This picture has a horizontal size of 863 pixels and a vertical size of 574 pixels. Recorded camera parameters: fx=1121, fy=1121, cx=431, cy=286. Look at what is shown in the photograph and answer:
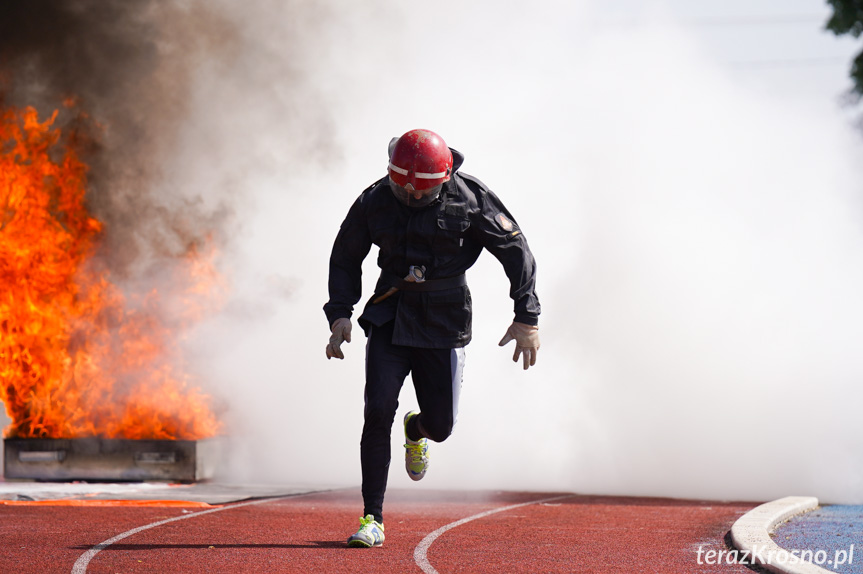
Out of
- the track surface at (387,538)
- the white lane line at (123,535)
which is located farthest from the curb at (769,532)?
the white lane line at (123,535)

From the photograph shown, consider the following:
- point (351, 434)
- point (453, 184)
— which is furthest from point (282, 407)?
point (453, 184)

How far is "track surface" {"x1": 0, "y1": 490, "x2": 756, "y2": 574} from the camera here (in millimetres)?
5996

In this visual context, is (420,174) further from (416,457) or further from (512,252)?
(416,457)

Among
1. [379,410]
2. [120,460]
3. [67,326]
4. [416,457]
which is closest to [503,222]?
[379,410]

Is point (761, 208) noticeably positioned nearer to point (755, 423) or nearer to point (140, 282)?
point (755, 423)

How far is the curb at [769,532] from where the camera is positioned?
5641 mm

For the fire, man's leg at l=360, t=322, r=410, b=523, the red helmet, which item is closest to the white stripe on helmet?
the red helmet

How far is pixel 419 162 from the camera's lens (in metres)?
6.49

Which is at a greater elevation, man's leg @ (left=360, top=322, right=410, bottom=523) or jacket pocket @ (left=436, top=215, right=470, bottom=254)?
jacket pocket @ (left=436, top=215, right=470, bottom=254)

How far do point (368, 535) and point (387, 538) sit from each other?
2.16 ft

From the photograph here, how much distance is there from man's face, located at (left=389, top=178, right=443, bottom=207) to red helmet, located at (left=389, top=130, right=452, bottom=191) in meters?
0.03

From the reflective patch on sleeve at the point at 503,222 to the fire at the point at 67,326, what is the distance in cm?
664

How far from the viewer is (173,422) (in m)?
12.4

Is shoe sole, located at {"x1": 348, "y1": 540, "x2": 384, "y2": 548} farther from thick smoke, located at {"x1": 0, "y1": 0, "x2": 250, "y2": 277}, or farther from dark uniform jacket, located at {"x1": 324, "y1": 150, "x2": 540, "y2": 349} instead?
thick smoke, located at {"x1": 0, "y1": 0, "x2": 250, "y2": 277}
